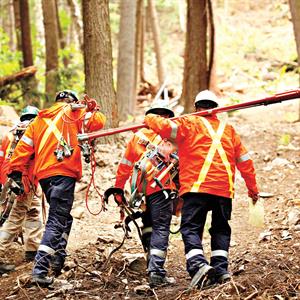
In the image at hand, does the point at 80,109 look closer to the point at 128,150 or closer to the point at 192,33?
the point at 128,150

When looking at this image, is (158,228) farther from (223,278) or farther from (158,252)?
(223,278)

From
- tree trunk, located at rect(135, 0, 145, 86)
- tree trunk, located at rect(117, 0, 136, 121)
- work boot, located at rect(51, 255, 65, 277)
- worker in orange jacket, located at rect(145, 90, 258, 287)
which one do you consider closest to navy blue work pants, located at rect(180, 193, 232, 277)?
worker in orange jacket, located at rect(145, 90, 258, 287)

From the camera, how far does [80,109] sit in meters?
6.84

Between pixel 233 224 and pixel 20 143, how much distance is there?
4029 mm

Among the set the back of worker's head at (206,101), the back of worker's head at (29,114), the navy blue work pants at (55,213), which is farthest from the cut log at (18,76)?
the back of worker's head at (206,101)

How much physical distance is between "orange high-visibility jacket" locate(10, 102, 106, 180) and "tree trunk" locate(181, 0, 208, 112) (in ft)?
23.6

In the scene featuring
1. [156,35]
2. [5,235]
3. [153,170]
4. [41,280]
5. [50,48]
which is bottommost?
[41,280]

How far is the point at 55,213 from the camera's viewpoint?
6.56 metres

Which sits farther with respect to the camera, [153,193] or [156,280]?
[153,193]

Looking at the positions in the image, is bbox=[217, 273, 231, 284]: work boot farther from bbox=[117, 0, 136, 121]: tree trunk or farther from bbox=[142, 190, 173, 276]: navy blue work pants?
bbox=[117, 0, 136, 121]: tree trunk

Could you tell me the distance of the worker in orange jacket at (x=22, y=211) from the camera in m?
7.37

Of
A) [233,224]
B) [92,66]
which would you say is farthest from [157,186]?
[92,66]

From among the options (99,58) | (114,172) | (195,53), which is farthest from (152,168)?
(195,53)

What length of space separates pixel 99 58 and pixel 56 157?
4962 mm
